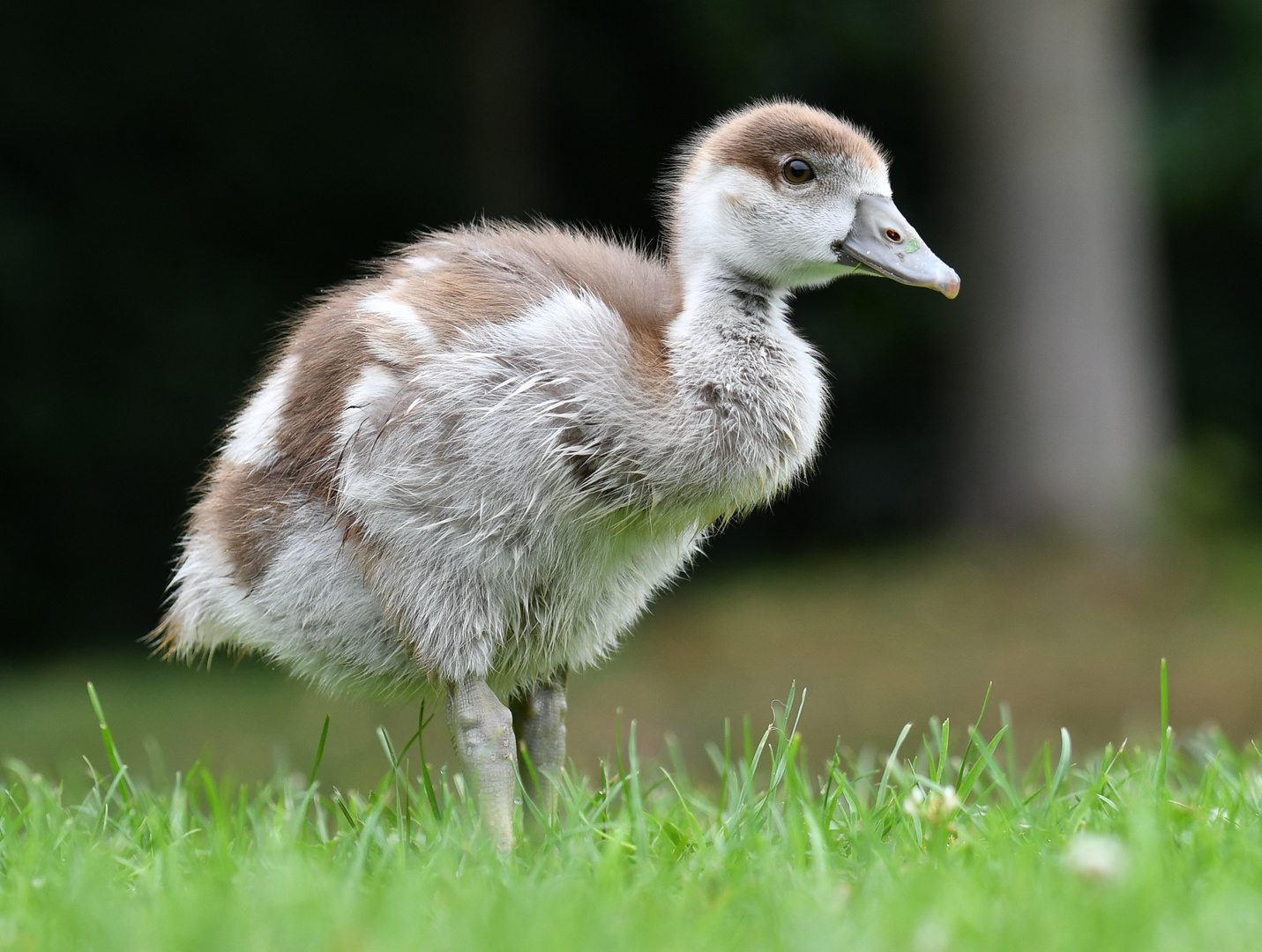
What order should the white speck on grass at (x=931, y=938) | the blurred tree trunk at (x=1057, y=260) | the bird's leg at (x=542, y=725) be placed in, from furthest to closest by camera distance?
the blurred tree trunk at (x=1057, y=260) → the bird's leg at (x=542, y=725) → the white speck on grass at (x=931, y=938)

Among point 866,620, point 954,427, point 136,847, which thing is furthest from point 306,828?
point 954,427

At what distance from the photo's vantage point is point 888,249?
3.37m

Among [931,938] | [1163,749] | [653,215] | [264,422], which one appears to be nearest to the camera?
[931,938]

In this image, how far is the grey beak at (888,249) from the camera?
3340 millimetres

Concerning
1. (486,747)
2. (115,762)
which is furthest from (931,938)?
(115,762)

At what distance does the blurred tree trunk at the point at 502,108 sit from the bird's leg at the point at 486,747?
8.64 metres

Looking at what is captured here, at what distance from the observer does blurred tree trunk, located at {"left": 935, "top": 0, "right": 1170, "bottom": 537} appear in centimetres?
969

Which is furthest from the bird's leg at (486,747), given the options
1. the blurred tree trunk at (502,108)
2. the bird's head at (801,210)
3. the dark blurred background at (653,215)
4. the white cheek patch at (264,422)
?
the blurred tree trunk at (502,108)

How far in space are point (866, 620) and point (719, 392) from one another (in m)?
6.32

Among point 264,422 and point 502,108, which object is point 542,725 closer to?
point 264,422

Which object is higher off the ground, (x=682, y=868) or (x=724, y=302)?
(x=724, y=302)

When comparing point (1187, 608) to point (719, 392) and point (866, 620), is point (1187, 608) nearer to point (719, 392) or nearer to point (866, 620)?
point (866, 620)

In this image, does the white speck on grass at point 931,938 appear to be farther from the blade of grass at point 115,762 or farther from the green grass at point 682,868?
the blade of grass at point 115,762

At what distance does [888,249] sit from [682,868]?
155cm
